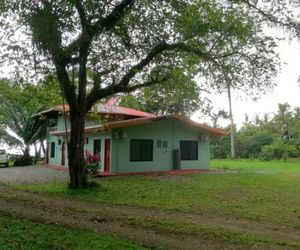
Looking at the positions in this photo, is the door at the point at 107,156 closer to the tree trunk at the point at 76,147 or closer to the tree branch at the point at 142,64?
the tree trunk at the point at 76,147

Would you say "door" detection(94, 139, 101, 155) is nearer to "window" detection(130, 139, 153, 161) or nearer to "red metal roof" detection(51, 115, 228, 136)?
"red metal roof" detection(51, 115, 228, 136)

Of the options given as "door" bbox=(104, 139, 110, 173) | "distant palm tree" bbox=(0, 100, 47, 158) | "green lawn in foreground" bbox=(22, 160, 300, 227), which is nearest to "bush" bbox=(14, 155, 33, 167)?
"distant palm tree" bbox=(0, 100, 47, 158)

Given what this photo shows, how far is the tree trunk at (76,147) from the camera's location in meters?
15.3

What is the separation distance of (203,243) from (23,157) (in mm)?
28484

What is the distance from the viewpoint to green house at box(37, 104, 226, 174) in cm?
2331

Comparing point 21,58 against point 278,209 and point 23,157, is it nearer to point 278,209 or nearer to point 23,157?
point 278,209

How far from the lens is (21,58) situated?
11.9m

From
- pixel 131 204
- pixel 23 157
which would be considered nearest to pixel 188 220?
pixel 131 204

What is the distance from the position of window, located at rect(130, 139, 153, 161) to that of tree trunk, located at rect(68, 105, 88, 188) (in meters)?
8.68

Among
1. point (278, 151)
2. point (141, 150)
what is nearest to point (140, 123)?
point (141, 150)

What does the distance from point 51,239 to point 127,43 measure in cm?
729

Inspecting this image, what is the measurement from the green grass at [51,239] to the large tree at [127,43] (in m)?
4.19

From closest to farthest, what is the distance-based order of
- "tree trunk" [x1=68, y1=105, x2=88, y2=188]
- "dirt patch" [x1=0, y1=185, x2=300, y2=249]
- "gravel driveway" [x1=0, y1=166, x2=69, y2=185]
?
"dirt patch" [x1=0, y1=185, x2=300, y2=249] → "tree trunk" [x1=68, y1=105, x2=88, y2=188] → "gravel driveway" [x1=0, y1=166, x2=69, y2=185]

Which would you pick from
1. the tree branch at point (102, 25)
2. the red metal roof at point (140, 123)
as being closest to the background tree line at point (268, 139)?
the red metal roof at point (140, 123)
